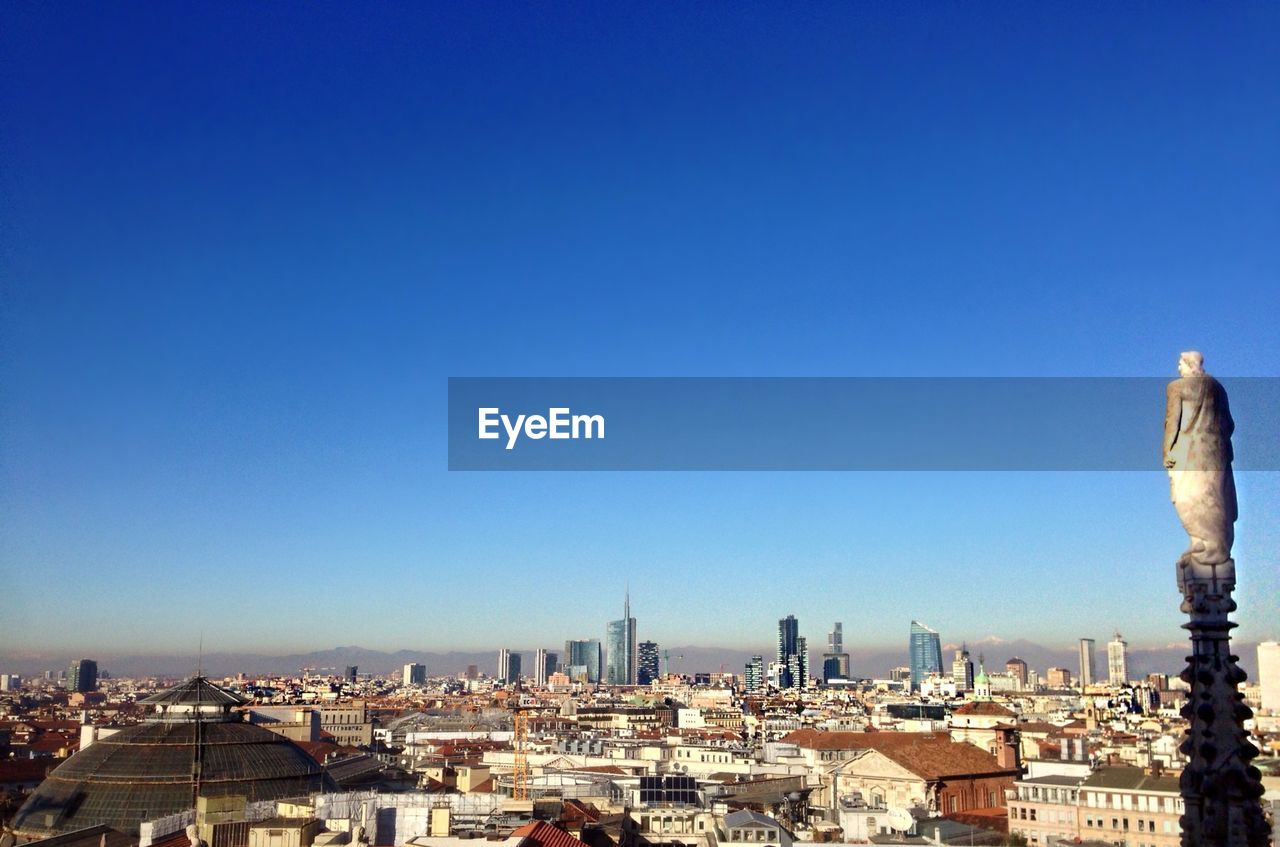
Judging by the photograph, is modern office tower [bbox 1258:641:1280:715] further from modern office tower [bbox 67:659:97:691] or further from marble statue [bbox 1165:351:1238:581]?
modern office tower [bbox 67:659:97:691]

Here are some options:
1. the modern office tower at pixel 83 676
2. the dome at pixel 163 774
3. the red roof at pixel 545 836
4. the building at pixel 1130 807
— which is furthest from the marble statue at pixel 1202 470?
the modern office tower at pixel 83 676

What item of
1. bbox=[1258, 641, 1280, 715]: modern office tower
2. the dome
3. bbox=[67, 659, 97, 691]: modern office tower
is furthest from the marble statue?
bbox=[67, 659, 97, 691]: modern office tower

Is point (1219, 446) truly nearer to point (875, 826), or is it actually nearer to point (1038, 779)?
point (875, 826)

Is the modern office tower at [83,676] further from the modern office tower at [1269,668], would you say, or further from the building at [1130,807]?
the modern office tower at [1269,668]

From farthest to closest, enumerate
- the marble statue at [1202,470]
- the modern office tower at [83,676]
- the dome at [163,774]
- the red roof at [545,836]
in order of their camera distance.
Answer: the modern office tower at [83,676], the dome at [163,774], the red roof at [545,836], the marble statue at [1202,470]

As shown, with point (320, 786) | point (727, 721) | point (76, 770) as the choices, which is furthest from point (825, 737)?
point (727, 721)
